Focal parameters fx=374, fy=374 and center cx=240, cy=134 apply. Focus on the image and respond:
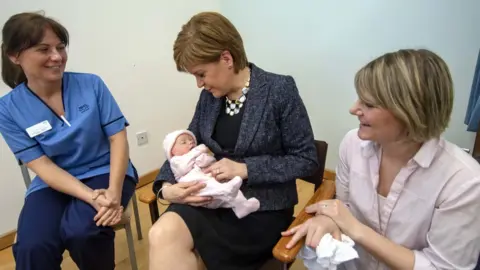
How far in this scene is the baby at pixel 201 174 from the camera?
4.15 feet

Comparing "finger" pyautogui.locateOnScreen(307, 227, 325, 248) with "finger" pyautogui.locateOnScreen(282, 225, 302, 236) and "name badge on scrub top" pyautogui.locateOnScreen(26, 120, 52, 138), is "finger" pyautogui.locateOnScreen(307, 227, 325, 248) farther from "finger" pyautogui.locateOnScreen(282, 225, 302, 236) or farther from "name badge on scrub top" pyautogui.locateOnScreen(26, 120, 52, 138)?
"name badge on scrub top" pyautogui.locateOnScreen(26, 120, 52, 138)

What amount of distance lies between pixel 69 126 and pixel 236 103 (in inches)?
27.7

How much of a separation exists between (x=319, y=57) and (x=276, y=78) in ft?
3.94

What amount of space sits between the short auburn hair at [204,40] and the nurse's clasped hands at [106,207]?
615 millimetres

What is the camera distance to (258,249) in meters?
1.30

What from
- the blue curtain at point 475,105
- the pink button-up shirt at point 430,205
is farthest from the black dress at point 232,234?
the blue curtain at point 475,105

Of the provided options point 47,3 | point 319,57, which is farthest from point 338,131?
point 47,3

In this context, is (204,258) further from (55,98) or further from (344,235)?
(55,98)

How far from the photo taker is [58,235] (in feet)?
4.75

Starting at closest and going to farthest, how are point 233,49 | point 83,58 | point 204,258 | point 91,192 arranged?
point 204,258
point 233,49
point 91,192
point 83,58

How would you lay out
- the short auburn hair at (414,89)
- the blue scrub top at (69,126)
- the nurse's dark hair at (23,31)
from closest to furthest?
the short auburn hair at (414,89) < the nurse's dark hair at (23,31) < the blue scrub top at (69,126)

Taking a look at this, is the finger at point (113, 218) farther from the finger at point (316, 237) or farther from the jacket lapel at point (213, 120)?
the finger at point (316, 237)

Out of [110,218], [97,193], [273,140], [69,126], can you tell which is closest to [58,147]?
[69,126]

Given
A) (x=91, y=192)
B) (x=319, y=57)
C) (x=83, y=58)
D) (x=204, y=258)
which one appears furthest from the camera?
(x=319, y=57)
